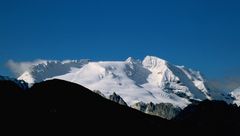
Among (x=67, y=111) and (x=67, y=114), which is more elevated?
(x=67, y=111)

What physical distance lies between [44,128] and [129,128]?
18.9 meters

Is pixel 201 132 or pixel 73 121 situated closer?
pixel 73 121

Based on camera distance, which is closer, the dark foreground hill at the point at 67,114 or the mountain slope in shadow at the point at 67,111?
the dark foreground hill at the point at 67,114

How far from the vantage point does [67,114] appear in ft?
304

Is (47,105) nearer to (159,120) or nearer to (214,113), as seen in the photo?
(159,120)

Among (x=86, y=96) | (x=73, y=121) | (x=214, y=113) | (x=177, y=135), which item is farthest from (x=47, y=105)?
(x=214, y=113)

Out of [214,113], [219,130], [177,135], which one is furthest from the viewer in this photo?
[214,113]

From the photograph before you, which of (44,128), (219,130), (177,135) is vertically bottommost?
(44,128)

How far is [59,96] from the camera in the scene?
9812 centimetres

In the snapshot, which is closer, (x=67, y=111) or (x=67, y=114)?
(x=67, y=114)

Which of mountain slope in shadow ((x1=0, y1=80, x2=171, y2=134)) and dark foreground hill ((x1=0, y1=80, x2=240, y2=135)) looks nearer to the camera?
dark foreground hill ((x1=0, y1=80, x2=240, y2=135))

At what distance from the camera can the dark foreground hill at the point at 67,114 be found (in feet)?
282

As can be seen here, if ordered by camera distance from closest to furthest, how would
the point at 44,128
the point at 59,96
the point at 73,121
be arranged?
the point at 44,128, the point at 73,121, the point at 59,96

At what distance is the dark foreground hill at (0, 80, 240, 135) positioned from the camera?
282ft
